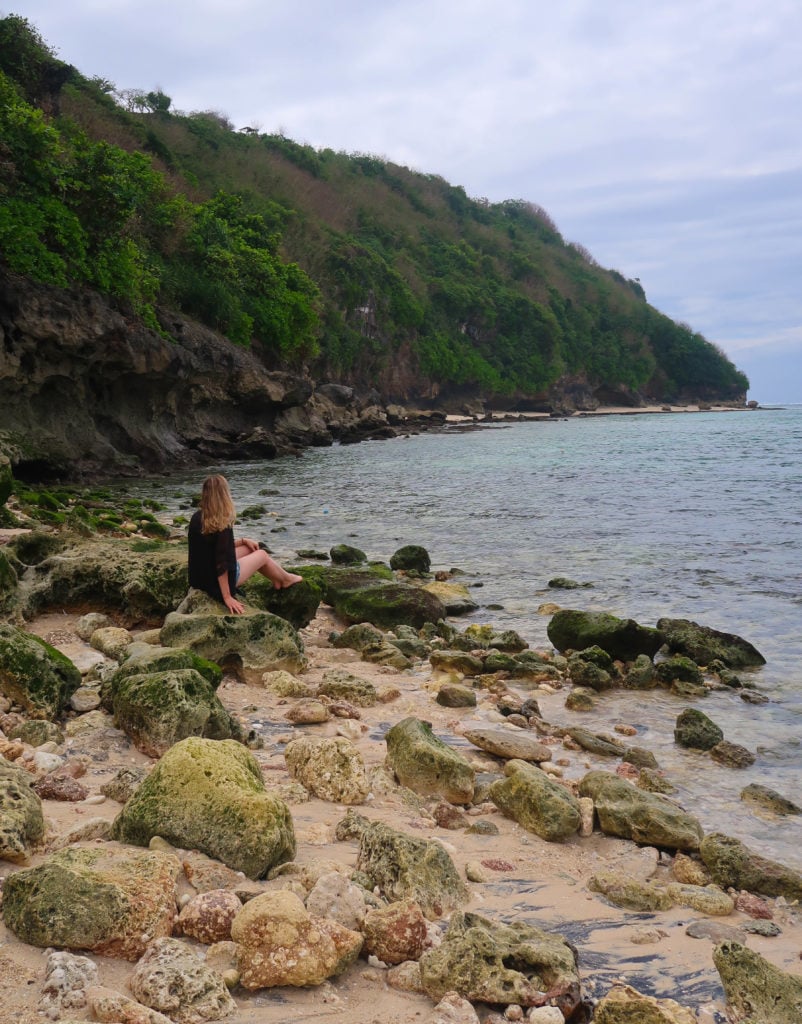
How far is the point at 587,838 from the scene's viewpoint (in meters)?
4.35

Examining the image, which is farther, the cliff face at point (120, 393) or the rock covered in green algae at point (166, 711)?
the cliff face at point (120, 393)

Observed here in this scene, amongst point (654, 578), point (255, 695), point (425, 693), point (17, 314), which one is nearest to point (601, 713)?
point (425, 693)

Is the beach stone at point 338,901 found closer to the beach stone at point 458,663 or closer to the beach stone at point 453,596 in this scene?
the beach stone at point 458,663

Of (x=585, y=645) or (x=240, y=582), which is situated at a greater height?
(x=240, y=582)

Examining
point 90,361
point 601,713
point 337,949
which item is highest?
point 90,361

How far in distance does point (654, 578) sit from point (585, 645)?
4.12 m

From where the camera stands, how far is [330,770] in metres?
4.42

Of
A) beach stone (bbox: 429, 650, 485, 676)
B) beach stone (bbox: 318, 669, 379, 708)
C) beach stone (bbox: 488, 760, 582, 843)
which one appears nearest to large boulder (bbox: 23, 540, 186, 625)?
beach stone (bbox: 318, 669, 379, 708)

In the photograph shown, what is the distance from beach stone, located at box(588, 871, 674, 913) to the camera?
354 cm

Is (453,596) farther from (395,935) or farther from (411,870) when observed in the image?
(395,935)

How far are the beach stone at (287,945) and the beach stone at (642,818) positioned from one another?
214 cm

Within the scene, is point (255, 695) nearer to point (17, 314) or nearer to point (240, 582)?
point (240, 582)

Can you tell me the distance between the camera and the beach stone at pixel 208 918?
2635mm

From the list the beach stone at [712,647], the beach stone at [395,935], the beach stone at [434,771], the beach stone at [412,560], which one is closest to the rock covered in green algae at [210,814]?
the beach stone at [395,935]
